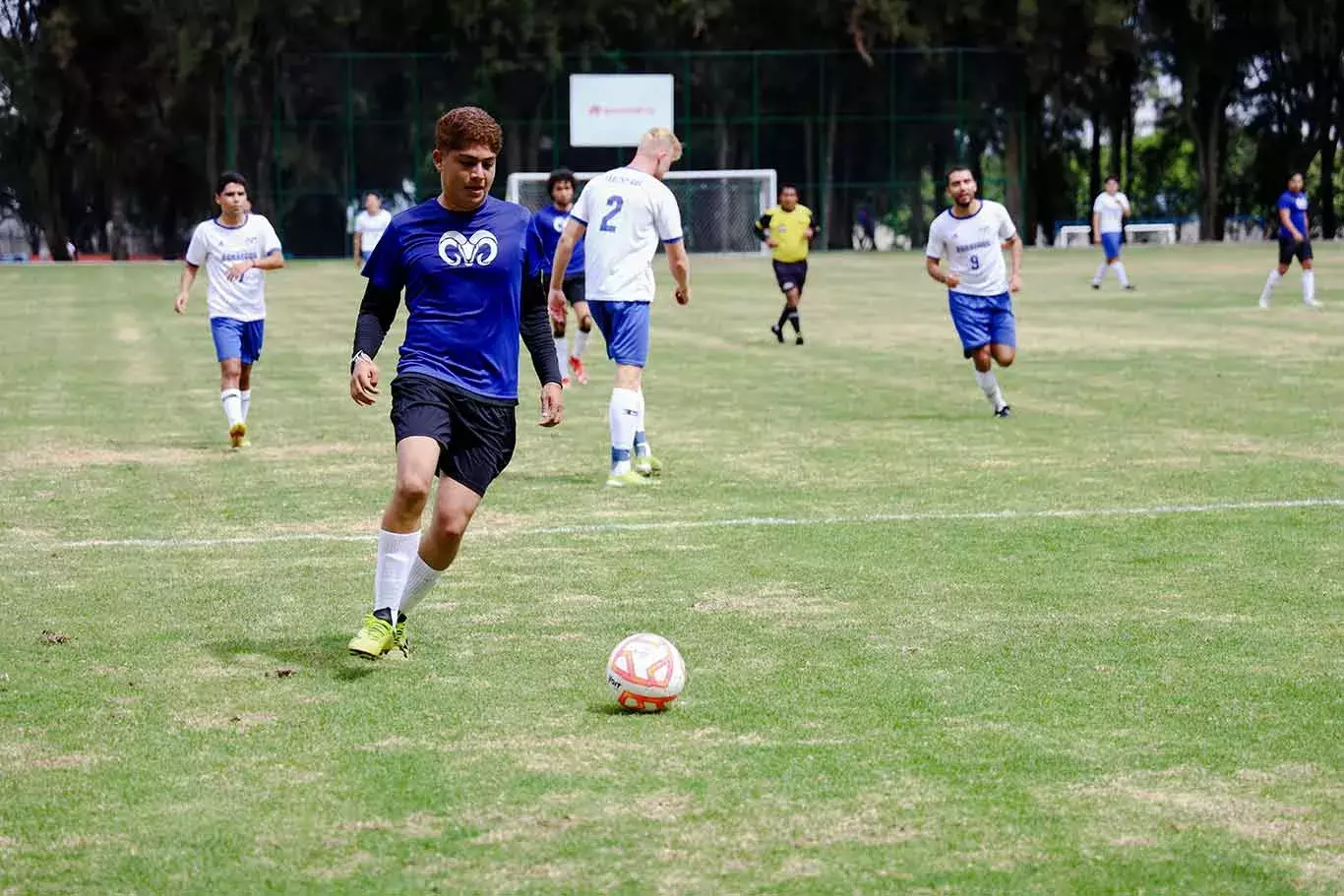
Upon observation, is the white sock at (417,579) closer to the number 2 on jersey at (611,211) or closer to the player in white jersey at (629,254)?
the player in white jersey at (629,254)

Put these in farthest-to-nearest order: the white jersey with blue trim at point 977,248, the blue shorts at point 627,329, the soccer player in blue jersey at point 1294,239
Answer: the soccer player in blue jersey at point 1294,239 → the white jersey with blue trim at point 977,248 → the blue shorts at point 627,329

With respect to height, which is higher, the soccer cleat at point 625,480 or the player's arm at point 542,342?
the player's arm at point 542,342

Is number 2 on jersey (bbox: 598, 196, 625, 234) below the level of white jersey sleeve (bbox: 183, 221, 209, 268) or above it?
above

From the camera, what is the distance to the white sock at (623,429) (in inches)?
491

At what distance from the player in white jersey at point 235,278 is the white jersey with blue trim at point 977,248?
523cm

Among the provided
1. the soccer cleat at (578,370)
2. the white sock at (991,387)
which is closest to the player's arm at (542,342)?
the white sock at (991,387)

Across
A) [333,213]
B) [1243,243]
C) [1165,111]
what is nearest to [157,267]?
[333,213]

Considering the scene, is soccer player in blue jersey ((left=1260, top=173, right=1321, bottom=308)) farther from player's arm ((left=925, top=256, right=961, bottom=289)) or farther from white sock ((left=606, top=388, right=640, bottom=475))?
white sock ((left=606, top=388, right=640, bottom=475))

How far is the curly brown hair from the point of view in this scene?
7059mm

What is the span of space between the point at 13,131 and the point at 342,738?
61588 millimetres

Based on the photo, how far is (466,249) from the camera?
732cm

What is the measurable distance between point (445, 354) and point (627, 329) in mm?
5479

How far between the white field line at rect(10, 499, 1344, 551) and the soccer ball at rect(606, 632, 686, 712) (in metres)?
3.94

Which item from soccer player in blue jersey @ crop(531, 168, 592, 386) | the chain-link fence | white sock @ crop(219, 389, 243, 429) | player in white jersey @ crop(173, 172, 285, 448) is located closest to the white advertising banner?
the chain-link fence
